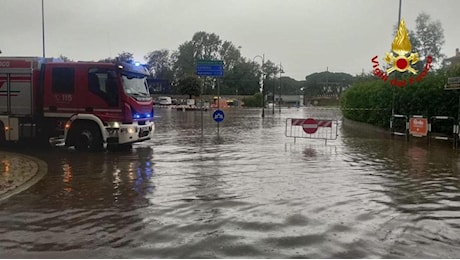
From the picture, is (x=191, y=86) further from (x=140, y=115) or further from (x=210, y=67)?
(x=140, y=115)

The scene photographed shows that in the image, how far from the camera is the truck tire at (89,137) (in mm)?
14453

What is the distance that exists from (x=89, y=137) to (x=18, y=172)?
4126 mm

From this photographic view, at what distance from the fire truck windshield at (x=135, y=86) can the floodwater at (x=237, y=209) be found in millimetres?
2700

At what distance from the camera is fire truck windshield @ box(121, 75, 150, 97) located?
14.3 metres

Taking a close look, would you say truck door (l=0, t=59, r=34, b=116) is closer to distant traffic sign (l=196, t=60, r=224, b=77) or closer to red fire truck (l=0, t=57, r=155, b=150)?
red fire truck (l=0, t=57, r=155, b=150)

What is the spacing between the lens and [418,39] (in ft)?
178

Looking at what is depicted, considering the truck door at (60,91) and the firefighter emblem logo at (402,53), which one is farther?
the firefighter emblem logo at (402,53)

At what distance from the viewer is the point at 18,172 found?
10406mm

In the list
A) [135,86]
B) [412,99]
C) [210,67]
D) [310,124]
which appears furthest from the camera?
[412,99]

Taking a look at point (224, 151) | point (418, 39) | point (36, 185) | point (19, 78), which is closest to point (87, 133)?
point (19, 78)

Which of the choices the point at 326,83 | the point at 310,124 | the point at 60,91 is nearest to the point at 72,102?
the point at 60,91

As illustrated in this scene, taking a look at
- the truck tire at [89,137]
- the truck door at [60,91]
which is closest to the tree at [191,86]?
the truck door at [60,91]

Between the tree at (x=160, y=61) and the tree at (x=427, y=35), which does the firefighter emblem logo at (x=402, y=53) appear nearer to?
the tree at (x=427, y=35)

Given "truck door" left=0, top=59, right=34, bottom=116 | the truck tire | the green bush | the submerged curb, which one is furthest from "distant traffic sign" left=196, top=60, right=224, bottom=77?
the submerged curb
